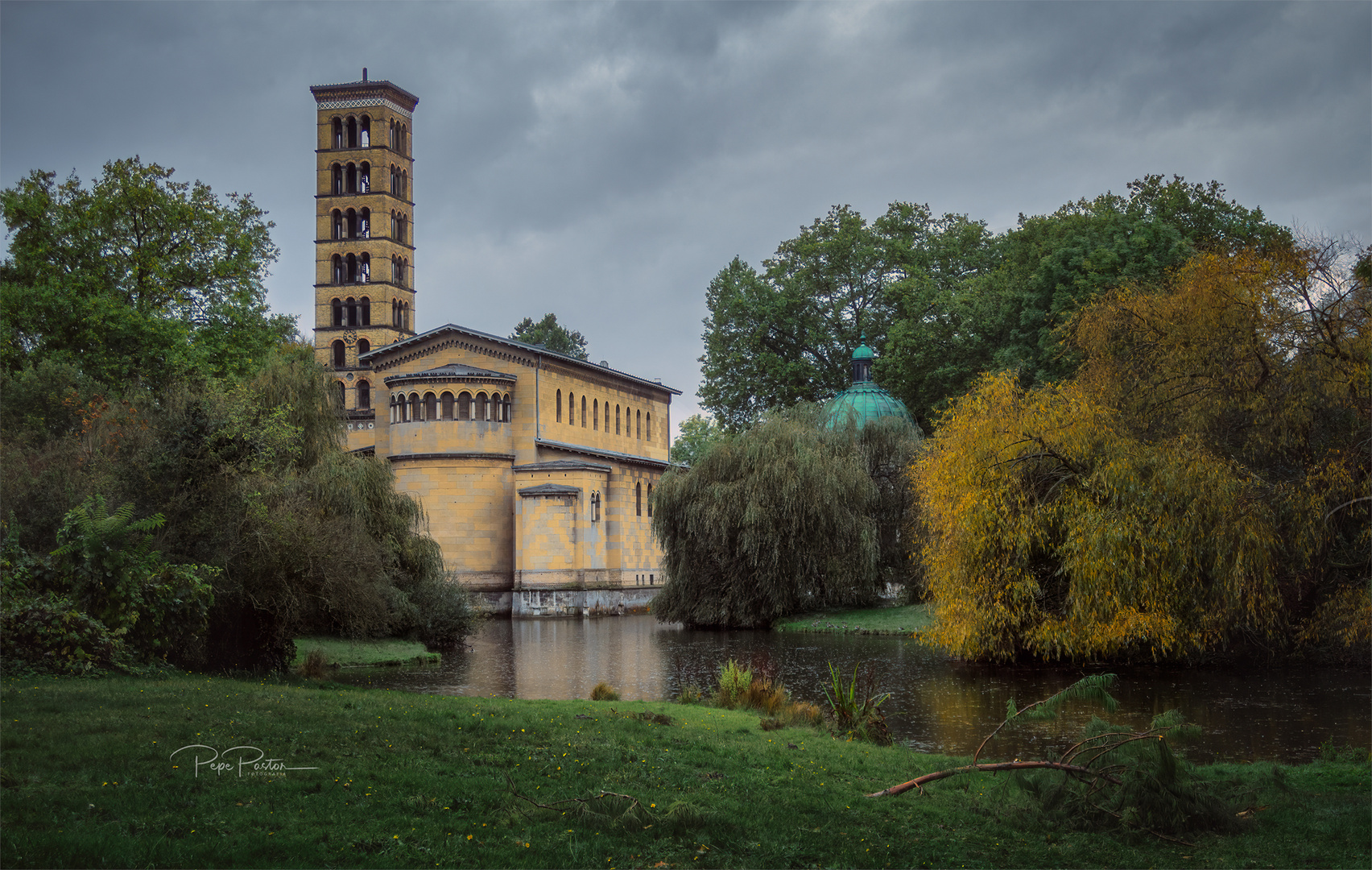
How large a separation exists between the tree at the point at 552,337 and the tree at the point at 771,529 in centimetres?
4594

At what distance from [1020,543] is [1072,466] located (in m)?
1.85

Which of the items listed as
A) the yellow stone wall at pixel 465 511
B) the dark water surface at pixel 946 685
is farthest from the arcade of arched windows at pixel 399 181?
the dark water surface at pixel 946 685

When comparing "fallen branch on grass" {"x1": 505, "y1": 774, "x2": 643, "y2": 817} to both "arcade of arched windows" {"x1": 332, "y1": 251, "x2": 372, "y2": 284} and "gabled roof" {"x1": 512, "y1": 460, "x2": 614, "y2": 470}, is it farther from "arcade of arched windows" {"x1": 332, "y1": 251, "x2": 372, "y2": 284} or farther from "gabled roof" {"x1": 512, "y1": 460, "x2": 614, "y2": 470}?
"arcade of arched windows" {"x1": 332, "y1": 251, "x2": 372, "y2": 284}

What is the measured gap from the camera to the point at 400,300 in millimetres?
65250

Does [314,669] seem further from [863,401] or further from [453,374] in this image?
[453,374]

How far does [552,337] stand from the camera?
83.5 metres

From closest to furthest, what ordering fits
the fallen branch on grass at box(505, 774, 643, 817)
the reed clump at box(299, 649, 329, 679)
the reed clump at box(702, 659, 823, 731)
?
the fallen branch on grass at box(505, 774, 643, 817) < the reed clump at box(702, 659, 823, 731) < the reed clump at box(299, 649, 329, 679)

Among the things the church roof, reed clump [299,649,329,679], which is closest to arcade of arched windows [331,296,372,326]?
the church roof

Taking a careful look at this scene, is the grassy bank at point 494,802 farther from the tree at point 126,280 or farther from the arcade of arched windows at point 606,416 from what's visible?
the arcade of arched windows at point 606,416

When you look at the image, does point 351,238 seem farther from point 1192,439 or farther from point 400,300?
point 1192,439

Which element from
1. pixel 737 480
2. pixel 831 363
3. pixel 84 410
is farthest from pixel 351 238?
pixel 84 410

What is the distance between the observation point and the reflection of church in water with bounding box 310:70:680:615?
166 feet

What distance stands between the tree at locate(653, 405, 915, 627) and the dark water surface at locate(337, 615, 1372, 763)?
3275mm

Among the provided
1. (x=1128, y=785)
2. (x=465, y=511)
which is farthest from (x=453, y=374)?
(x=1128, y=785)
